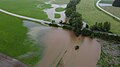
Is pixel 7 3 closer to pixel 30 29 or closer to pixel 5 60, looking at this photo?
pixel 30 29

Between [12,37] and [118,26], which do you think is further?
[118,26]

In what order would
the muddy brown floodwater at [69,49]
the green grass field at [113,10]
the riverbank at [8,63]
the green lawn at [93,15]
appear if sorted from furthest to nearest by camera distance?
1. the green grass field at [113,10]
2. the green lawn at [93,15]
3. the muddy brown floodwater at [69,49]
4. the riverbank at [8,63]

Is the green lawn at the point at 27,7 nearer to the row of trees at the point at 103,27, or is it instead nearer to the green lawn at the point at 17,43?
the green lawn at the point at 17,43

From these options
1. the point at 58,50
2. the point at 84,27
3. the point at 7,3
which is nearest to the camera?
the point at 58,50

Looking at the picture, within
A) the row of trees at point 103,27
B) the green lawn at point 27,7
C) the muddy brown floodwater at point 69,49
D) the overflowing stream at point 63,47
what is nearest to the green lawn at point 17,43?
the overflowing stream at point 63,47

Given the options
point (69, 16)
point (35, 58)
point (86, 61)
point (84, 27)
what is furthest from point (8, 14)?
point (86, 61)

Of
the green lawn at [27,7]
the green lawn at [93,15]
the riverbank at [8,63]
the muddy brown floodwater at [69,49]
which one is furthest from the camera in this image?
the green lawn at [27,7]
